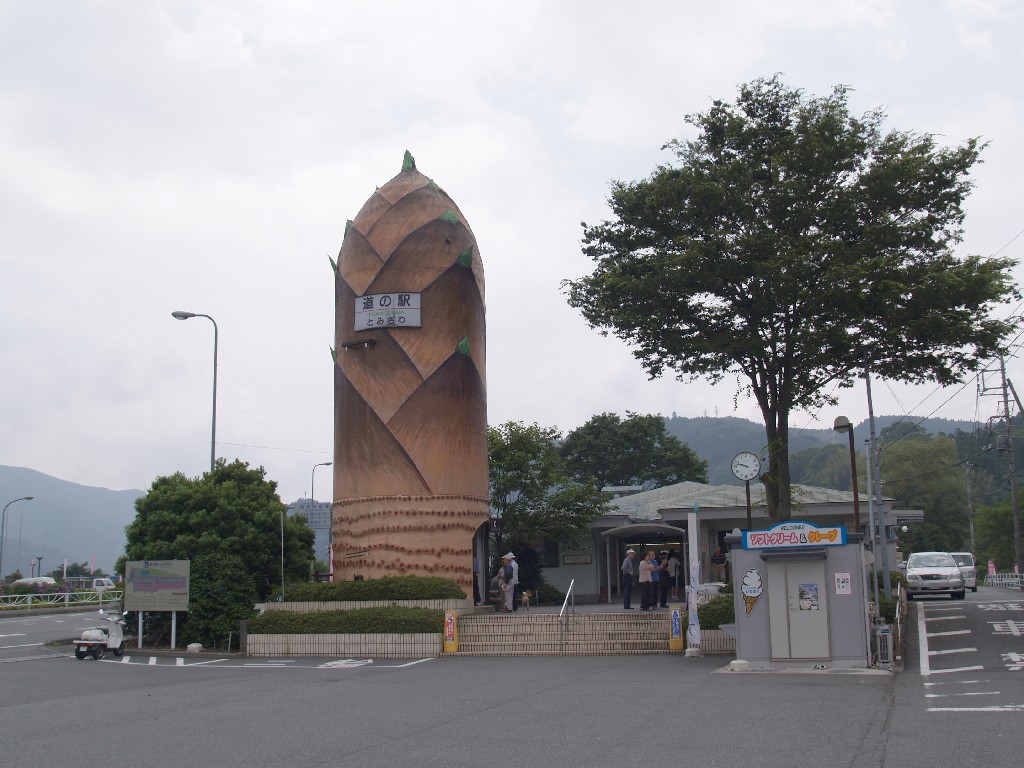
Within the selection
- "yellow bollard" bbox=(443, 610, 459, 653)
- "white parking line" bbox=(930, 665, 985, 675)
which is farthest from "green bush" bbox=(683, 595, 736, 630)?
"yellow bollard" bbox=(443, 610, 459, 653)

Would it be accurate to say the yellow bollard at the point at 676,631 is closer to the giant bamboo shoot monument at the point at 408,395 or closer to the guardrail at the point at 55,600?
the giant bamboo shoot monument at the point at 408,395

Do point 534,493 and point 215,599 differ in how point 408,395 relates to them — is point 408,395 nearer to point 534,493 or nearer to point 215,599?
point 215,599

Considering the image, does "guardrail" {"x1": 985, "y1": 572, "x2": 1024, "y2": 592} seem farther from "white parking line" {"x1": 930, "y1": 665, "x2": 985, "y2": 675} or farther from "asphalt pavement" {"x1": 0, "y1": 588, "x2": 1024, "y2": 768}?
"white parking line" {"x1": 930, "y1": 665, "x2": 985, "y2": 675}

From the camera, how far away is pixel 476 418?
26641 mm

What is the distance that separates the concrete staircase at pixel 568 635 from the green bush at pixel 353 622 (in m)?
0.87

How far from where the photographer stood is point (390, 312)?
26219 mm

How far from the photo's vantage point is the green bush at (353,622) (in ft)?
69.7

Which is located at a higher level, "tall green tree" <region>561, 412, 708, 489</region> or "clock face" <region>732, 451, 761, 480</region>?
"tall green tree" <region>561, 412, 708, 489</region>

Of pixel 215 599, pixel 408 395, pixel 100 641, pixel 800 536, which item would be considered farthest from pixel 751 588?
pixel 100 641

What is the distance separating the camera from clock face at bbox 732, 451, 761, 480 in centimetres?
2291

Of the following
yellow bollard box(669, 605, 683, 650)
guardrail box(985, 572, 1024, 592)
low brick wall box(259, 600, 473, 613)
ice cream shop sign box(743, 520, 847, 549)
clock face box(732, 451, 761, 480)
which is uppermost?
clock face box(732, 451, 761, 480)

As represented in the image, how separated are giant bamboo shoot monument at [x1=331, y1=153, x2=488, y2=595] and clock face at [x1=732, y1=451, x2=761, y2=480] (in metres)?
6.85

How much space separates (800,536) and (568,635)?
5.99 metres

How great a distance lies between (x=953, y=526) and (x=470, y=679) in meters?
78.3
